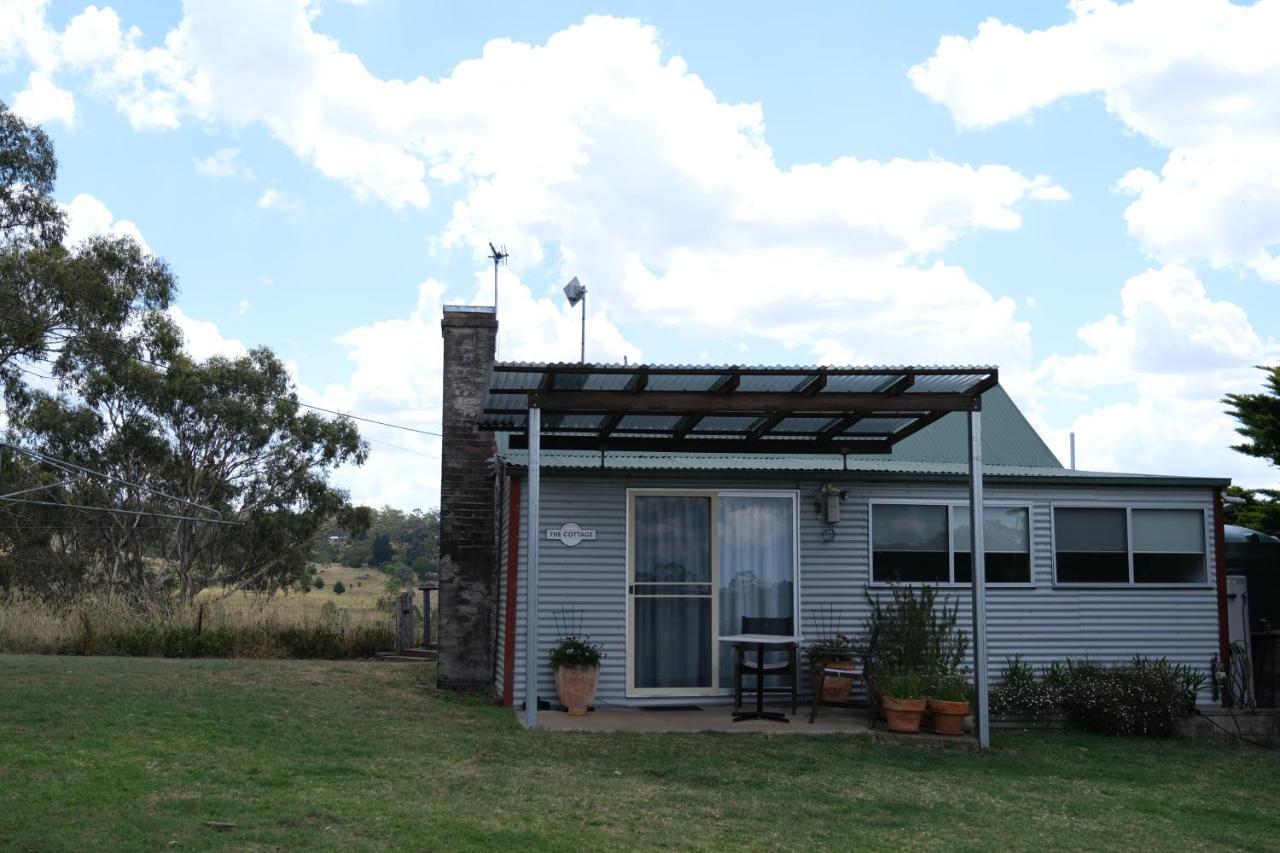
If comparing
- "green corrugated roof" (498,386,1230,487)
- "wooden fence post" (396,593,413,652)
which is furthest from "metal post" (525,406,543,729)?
"wooden fence post" (396,593,413,652)

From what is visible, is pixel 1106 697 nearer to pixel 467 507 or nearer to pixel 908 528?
pixel 908 528

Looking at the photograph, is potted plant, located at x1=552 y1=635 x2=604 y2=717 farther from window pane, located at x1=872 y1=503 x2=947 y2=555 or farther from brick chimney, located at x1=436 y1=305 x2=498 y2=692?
window pane, located at x1=872 y1=503 x2=947 y2=555

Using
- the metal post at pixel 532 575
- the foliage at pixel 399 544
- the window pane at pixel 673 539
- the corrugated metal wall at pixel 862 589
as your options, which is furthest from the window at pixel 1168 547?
the foliage at pixel 399 544

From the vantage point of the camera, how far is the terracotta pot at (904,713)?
9.09 m

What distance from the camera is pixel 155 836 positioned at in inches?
202

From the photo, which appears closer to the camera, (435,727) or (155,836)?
(155,836)

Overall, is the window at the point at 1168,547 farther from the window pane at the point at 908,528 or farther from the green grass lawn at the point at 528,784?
the green grass lawn at the point at 528,784

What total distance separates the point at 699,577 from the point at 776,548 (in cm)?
78

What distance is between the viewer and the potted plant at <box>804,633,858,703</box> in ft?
33.1

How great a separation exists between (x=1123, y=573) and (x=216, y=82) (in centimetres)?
1184

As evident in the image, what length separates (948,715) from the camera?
9055 mm

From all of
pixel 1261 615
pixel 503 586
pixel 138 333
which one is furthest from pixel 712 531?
pixel 138 333

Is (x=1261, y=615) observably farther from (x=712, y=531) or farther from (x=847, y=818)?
(x=847, y=818)

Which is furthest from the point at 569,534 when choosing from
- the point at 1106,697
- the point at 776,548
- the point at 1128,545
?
the point at 1128,545
